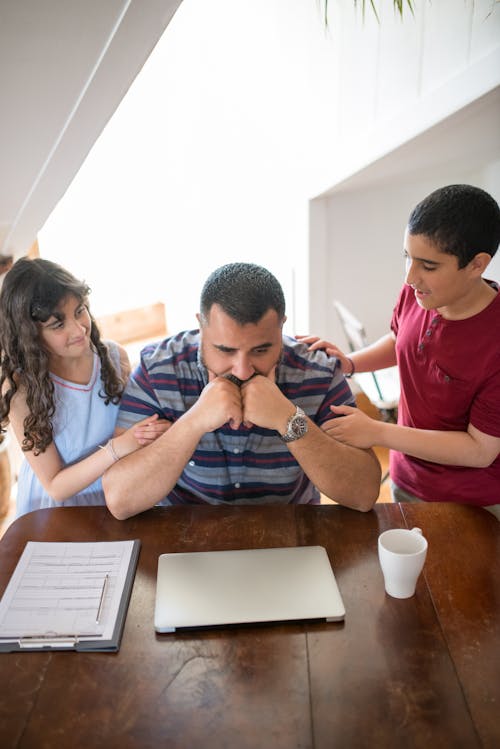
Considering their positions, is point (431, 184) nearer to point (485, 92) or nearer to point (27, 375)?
point (485, 92)

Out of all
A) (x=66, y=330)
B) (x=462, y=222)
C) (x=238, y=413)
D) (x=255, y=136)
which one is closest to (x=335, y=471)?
(x=238, y=413)

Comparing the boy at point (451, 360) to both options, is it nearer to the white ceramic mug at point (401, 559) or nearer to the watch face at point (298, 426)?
the watch face at point (298, 426)

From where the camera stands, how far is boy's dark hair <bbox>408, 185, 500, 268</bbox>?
4.11 ft

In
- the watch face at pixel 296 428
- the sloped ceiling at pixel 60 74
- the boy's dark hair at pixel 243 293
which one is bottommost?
the watch face at pixel 296 428

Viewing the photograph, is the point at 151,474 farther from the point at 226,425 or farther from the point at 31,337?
the point at 31,337

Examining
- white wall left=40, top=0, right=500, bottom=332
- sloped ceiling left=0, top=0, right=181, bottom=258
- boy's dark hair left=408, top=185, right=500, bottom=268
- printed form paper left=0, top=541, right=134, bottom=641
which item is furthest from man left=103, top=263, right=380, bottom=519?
white wall left=40, top=0, right=500, bottom=332

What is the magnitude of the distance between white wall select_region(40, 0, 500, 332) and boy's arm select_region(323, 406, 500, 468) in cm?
105

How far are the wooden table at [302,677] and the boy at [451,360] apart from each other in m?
0.27

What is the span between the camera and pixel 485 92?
170 cm

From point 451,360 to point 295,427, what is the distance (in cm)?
44

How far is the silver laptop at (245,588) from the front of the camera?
947 mm

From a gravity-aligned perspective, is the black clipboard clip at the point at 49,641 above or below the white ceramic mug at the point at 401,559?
below

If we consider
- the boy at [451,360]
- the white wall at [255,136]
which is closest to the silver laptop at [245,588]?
the boy at [451,360]

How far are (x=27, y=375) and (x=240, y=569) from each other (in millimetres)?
720
